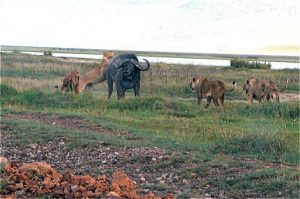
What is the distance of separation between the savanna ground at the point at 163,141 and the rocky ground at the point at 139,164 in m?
0.01

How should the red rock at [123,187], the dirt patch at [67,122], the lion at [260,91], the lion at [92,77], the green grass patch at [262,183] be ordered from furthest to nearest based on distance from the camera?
1. the lion at [92,77]
2. the lion at [260,91]
3. the dirt patch at [67,122]
4. the green grass patch at [262,183]
5. the red rock at [123,187]

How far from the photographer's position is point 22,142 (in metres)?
12.4

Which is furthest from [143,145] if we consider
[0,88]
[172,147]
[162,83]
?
[162,83]

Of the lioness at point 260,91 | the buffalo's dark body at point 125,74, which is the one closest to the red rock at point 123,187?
the lioness at point 260,91

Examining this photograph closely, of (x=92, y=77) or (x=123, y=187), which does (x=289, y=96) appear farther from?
(x=123, y=187)

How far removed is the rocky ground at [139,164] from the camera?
9.27 meters

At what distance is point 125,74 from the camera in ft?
73.3

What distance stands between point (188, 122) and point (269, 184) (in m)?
6.63

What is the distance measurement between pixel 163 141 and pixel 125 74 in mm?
10195

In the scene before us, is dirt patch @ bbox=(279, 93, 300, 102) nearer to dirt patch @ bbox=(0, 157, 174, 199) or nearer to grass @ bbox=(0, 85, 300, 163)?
grass @ bbox=(0, 85, 300, 163)

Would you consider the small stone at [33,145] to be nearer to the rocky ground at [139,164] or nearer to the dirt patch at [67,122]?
the rocky ground at [139,164]

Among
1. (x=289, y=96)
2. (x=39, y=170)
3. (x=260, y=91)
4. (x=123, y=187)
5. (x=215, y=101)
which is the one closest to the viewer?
(x=123, y=187)

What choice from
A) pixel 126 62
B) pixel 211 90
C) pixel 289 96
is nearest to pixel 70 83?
pixel 126 62

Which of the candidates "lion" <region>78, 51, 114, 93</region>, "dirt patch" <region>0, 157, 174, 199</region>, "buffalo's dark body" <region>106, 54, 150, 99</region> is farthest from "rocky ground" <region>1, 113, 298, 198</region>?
"lion" <region>78, 51, 114, 93</region>
